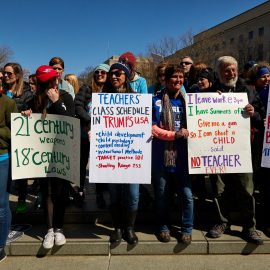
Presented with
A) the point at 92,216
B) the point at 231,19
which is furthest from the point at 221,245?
the point at 231,19

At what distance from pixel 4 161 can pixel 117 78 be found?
1427 mm

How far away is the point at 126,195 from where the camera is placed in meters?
3.64

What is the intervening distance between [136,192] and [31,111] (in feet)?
4.60

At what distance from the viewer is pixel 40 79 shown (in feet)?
11.5

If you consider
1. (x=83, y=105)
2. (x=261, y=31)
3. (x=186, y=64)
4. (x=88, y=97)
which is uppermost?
(x=261, y=31)

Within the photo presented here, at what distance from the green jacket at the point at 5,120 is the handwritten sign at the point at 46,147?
3.0 inches

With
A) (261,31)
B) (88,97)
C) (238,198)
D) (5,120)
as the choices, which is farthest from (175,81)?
(261,31)

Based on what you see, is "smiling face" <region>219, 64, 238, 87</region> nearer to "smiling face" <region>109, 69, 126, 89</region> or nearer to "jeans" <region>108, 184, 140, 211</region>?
"smiling face" <region>109, 69, 126, 89</region>

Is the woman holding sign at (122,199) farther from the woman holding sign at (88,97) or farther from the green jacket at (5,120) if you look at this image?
the green jacket at (5,120)

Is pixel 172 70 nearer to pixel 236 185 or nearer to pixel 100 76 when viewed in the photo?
pixel 100 76

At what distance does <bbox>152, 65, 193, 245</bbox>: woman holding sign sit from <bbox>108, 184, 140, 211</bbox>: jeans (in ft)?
0.85

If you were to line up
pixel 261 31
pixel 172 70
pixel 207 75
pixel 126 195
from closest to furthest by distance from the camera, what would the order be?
pixel 172 70 < pixel 126 195 < pixel 207 75 < pixel 261 31

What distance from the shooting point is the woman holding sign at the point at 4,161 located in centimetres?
340

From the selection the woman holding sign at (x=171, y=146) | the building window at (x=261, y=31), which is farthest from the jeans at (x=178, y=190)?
the building window at (x=261, y=31)
